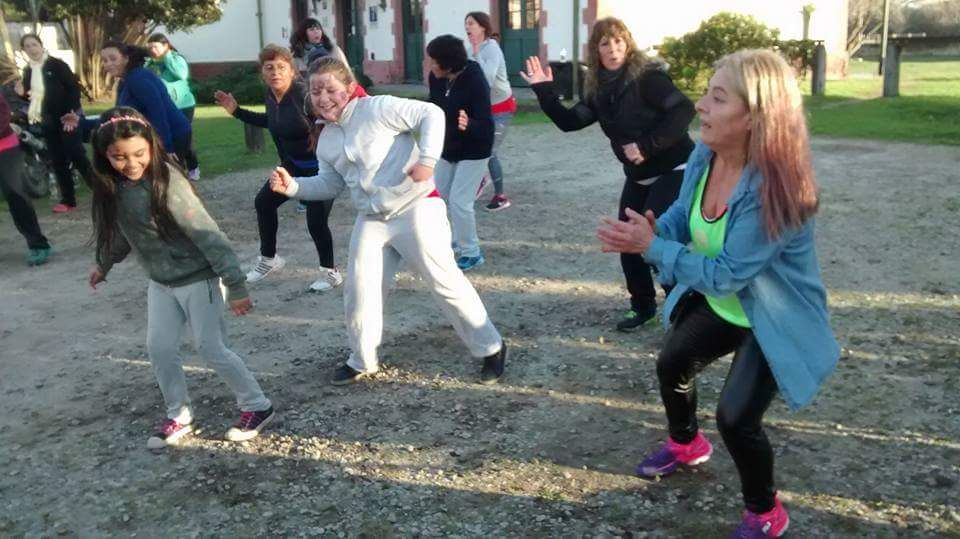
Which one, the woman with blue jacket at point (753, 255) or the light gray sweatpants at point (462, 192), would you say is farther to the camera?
the light gray sweatpants at point (462, 192)

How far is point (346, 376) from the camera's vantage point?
4.92 m

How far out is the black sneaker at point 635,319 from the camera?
549cm

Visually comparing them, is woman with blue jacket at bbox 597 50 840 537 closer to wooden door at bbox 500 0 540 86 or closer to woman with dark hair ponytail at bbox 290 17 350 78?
woman with dark hair ponytail at bbox 290 17 350 78

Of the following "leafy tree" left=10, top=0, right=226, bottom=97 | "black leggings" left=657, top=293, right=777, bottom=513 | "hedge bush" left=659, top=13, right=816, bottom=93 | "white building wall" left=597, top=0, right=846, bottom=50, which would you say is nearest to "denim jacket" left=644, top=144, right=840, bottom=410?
"black leggings" left=657, top=293, right=777, bottom=513

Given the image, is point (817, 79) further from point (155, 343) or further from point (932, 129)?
point (155, 343)

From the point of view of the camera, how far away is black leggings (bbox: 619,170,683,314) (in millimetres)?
4949

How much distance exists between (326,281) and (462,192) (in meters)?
1.20

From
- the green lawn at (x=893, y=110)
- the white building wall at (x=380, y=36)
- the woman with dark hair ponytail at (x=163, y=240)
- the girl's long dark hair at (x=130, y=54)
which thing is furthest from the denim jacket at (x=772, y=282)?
the white building wall at (x=380, y=36)

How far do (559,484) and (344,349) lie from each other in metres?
2.10

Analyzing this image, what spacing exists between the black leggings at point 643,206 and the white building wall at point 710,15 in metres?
15.6

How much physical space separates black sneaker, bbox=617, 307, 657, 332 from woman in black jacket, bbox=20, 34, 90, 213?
610 centimetres

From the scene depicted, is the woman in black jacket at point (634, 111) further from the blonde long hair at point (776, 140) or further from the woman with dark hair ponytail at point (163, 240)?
the woman with dark hair ponytail at point (163, 240)

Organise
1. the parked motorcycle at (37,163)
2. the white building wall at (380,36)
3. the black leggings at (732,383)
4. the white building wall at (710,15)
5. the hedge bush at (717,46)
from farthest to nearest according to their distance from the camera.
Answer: the white building wall at (380,36)
the white building wall at (710,15)
the hedge bush at (717,46)
the parked motorcycle at (37,163)
the black leggings at (732,383)

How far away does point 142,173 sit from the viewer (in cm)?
396
